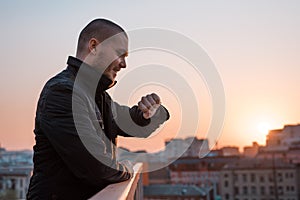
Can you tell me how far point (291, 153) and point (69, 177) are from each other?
141 ft

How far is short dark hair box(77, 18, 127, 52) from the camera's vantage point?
1.19 metres

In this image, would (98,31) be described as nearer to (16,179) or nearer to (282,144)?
(16,179)

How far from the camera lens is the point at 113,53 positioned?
1.18 meters

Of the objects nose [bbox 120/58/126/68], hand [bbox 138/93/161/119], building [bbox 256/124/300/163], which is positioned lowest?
hand [bbox 138/93/161/119]

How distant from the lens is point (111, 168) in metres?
1.17

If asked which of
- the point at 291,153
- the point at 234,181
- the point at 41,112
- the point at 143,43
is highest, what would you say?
the point at 291,153

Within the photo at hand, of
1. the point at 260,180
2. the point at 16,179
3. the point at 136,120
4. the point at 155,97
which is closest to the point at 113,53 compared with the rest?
the point at 155,97

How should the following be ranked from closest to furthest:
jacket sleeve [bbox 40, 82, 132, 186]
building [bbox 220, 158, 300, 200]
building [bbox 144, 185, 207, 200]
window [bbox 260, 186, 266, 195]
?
jacket sleeve [bbox 40, 82, 132, 186] → building [bbox 144, 185, 207, 200] → building [bbox 220, 158, 300, 200] → window [bbox 260, 186, 266, 195]

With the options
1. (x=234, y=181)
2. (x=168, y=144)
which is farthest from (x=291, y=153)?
(x=168, y=144)

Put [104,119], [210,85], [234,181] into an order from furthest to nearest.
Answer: [234,181]
[210,85]
[104,119]

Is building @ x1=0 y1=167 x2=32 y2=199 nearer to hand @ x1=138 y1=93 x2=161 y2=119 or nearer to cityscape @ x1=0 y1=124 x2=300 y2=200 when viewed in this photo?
cityscape @ x1=0 y1=124 x2=300 y2=200

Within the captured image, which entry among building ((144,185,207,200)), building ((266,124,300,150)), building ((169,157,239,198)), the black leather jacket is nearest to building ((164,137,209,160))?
the black leather jacket

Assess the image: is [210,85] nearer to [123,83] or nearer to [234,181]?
[123,83]

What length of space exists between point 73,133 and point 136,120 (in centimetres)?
52
